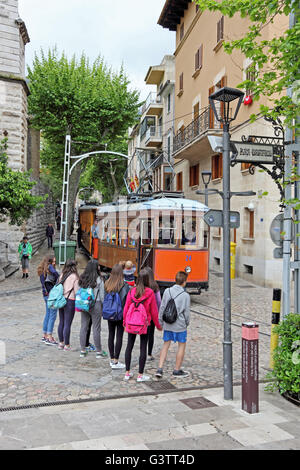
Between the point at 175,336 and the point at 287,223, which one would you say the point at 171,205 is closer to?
the point at 287,223

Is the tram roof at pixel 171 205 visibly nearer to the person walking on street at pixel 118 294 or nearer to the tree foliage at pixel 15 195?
the tree foliage at pixel 15 195

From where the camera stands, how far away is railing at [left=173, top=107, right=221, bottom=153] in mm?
21953

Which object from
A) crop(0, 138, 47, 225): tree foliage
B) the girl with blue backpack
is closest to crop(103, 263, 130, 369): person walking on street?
the girl with blue backpack

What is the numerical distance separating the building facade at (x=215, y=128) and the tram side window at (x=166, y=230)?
3.20 metres

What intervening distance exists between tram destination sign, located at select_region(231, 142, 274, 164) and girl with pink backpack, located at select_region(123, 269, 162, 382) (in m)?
2.36

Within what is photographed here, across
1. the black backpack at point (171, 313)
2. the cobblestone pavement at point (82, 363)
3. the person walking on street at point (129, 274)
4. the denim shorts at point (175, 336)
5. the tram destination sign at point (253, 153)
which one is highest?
the tram destination sign at point (253, 153)

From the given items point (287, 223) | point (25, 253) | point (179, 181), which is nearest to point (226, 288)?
point (287, 223)

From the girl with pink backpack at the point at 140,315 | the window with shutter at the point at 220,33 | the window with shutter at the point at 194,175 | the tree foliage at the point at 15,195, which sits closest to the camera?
the girl with pink backpack at the point at 140,315

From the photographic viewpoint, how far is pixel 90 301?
7.81 m

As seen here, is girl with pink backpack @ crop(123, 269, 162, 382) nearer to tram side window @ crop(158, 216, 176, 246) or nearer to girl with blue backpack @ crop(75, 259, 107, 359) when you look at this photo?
girl with blue backpack @ crop(75, 259, 107, 359)

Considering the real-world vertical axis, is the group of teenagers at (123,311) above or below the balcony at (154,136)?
below

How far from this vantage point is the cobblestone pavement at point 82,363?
21.0 feet

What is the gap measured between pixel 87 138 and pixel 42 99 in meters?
3.47

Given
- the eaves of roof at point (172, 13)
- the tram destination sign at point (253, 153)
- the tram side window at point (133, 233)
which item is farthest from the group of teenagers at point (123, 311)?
Answer: the eaves of roof at point (172, 13)
